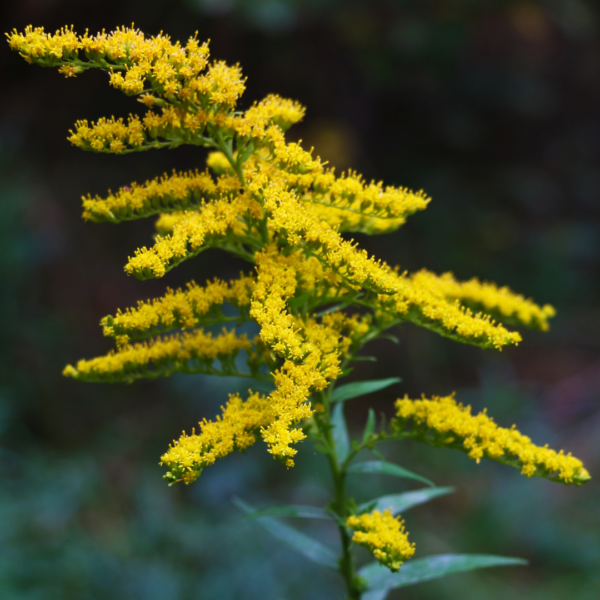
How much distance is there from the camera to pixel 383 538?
2148 mm

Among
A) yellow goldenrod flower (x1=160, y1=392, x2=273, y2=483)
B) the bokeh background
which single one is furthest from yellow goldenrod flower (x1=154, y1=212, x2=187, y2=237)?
the bokeh background

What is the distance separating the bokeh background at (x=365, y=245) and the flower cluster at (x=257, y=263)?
277 cm

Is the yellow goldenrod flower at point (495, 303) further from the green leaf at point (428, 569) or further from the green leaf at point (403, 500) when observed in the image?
the green leaf at point (428, 569)

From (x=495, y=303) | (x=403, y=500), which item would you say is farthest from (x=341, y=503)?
(x=495, y=303)

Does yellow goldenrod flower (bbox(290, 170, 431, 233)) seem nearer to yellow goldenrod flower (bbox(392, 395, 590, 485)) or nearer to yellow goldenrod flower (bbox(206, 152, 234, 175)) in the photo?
yellow goldenrod flower (bbox(206, 152, 234, 175))

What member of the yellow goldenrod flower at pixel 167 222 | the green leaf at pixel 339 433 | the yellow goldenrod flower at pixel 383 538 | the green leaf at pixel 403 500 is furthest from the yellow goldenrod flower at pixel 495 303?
the yellow goldenrod flower at pixel 167 222

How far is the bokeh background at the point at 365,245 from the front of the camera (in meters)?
5.12

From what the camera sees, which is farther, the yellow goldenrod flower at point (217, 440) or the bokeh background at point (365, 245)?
the bokeh background at point (365, 245)

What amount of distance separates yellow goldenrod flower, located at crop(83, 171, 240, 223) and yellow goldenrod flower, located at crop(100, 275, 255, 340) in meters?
0.37

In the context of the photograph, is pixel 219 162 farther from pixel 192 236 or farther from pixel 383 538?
pixel 383 538

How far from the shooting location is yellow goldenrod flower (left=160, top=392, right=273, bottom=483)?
6.37 ft

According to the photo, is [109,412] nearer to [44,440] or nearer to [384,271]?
[44,440]

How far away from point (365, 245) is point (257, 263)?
738 centimetres

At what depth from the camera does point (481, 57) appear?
33.4 ft
